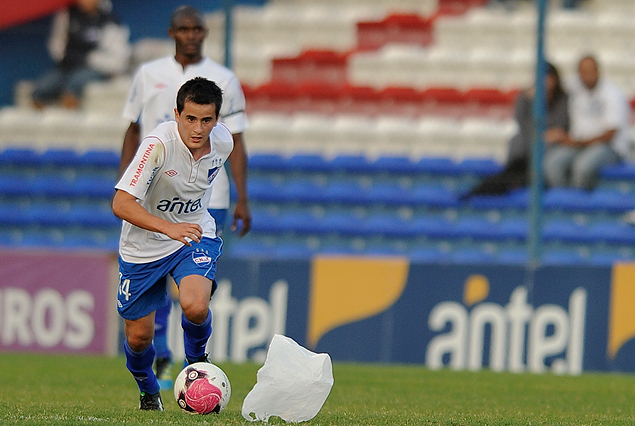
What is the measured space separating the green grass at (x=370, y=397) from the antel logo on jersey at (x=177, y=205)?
92 cm

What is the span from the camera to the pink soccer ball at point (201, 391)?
4.80 metres

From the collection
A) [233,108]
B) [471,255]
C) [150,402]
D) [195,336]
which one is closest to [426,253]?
[471,255]

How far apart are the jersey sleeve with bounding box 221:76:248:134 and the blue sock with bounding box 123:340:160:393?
1.86 meters

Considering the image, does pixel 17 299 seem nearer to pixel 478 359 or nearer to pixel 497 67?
pixel 478 359

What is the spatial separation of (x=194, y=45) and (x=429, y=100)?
6359 mm

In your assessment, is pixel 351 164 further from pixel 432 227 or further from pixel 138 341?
pixel 138 341

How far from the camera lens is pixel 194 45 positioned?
646 centimetres

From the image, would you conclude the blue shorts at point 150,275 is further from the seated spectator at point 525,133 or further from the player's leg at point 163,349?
the seated spectator at point 525,133

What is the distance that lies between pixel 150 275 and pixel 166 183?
0.44 m

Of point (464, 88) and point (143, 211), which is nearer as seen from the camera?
point (143, 211)

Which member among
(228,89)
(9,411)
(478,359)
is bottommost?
(478,359)

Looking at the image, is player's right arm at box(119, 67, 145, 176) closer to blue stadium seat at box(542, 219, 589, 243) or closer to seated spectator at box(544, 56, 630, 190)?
seated spectator at box(544, 56, 630, 190)

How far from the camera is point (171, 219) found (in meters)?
5.10

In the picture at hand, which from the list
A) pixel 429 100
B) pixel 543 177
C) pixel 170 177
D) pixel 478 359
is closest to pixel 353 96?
pixel 429 100
